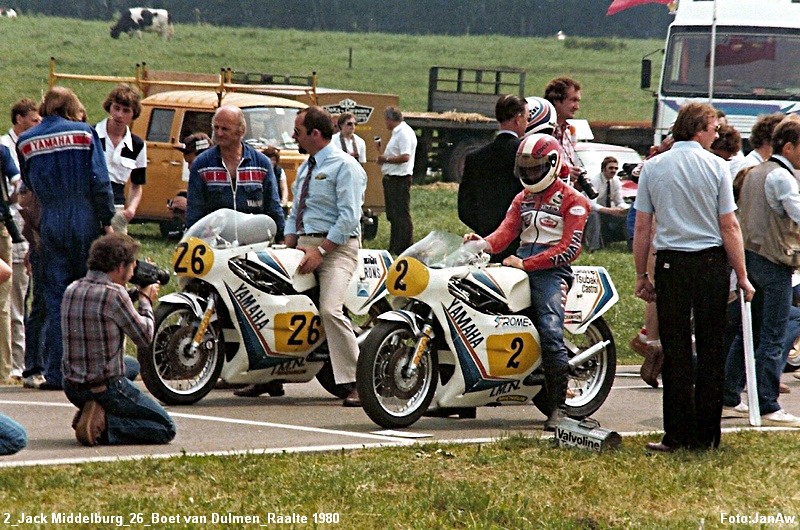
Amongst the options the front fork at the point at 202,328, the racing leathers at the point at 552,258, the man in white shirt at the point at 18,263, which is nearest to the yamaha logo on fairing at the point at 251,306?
the front fork at the point at 202,328

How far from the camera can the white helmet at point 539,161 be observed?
9086 millimetres

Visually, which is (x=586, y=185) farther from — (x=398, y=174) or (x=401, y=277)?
(x=398, y=174)

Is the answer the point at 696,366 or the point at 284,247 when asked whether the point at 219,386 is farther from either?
the point at 696,366

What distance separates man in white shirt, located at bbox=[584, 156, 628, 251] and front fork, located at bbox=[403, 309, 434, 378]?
10822 millimetres

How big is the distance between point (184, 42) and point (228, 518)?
201 feet

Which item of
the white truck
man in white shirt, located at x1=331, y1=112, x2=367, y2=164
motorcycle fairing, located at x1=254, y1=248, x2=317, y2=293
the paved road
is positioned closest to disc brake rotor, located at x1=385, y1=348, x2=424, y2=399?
the paved road

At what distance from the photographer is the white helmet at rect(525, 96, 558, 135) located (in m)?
10.4

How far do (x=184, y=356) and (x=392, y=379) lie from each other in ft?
4.96

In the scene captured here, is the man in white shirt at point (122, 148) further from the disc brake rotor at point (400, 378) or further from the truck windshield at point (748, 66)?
the truck windshield at point (748, 66)

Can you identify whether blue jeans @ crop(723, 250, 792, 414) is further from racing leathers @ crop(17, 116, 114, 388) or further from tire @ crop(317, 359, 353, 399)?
racing leathers @ crop(17, 116, 114, 388)

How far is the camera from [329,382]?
1048 centimetres

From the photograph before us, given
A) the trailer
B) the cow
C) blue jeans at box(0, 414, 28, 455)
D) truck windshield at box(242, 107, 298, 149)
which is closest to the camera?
blue jeans at box(0, 414, 28, 455)

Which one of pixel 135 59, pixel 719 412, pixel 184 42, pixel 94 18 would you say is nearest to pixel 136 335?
pixel 719 412

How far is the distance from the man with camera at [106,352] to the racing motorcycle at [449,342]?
51.9 inches
